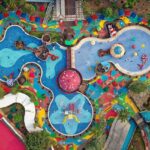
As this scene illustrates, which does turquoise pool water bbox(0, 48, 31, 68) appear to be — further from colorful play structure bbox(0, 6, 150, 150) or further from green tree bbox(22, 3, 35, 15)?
green tree bbox(22, 3, 35, 15)

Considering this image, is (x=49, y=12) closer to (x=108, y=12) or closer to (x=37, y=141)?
(x=108, y=12)

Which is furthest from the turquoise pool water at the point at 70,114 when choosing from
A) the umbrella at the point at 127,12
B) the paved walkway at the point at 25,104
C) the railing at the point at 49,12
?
the umbrella at the point at 127,12

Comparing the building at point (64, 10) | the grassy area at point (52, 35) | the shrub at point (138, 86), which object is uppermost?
the building at point (64, 10)

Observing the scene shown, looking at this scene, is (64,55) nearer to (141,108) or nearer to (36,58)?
(36,58)

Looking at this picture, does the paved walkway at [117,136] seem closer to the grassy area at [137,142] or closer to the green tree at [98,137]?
the green tree at [98,137]

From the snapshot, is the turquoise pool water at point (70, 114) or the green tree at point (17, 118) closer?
the green tree at point (17, 118)

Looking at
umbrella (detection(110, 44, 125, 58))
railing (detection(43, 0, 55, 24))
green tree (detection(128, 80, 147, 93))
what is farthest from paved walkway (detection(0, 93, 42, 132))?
green tree (detection(128, 80, 147, 93))
